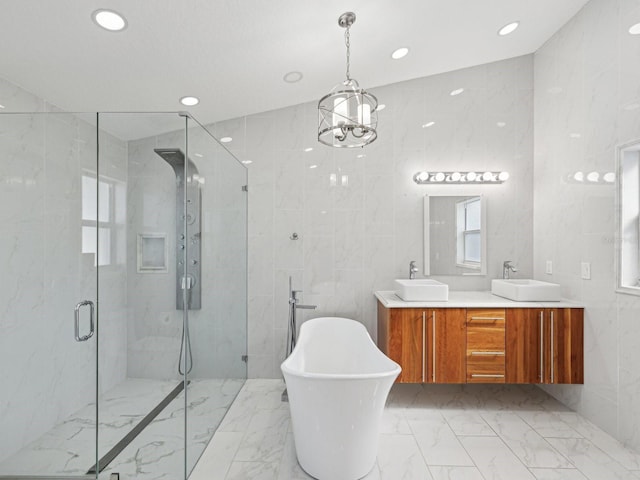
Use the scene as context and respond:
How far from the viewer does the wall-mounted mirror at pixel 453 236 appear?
10.9 feet

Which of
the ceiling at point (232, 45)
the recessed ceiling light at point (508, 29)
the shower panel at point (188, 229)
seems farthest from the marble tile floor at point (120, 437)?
the recessed ceiling light at point (508, 29)

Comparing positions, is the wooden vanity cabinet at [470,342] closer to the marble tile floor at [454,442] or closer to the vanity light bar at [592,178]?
the marble tile floor at [454,442]

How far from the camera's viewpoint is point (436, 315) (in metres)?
2.73

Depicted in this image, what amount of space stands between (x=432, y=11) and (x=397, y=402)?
9.57 feet

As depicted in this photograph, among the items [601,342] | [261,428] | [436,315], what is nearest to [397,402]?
[436,315]

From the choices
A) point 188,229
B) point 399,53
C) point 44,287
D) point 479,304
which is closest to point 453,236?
point 479,304

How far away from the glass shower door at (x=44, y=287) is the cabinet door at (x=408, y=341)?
6.61ft

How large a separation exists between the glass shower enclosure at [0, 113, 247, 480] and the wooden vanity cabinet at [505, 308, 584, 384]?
7.55 ft

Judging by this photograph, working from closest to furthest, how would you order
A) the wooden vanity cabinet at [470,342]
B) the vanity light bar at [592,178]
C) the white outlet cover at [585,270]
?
the vanity light bar at [592,178] → the white outlet cover at [585,270] → the wooden vanity cabinet at [470,342]

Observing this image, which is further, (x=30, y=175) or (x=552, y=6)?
(x=552, y=6)

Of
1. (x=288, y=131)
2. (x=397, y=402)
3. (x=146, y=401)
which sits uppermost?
(x=288, y=131)

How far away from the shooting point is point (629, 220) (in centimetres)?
231

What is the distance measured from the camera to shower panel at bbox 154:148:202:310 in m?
1.95

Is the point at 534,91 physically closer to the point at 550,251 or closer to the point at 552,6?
the point at 552,6
